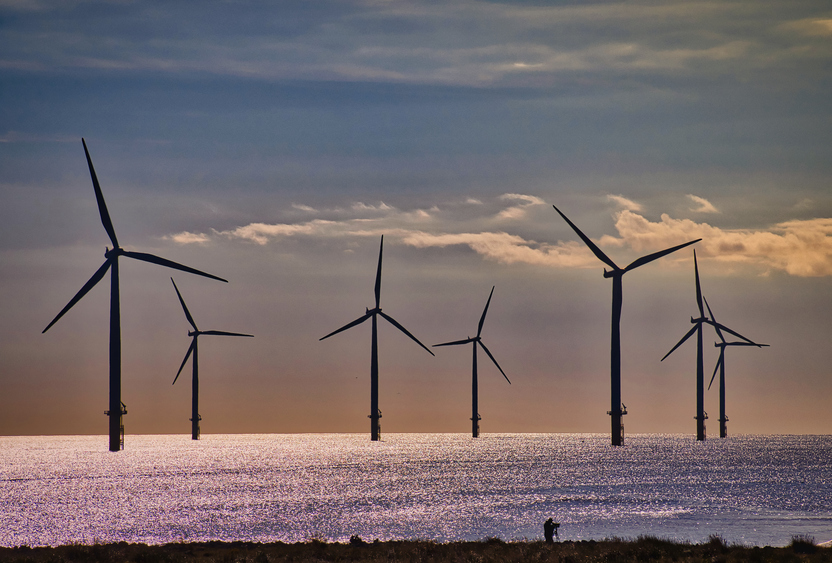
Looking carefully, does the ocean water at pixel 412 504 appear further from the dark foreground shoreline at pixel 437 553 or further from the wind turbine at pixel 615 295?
the wind turbine at pixel 615 295

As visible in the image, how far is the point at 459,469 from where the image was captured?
143 meters

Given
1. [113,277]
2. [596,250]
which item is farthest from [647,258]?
[113,277]

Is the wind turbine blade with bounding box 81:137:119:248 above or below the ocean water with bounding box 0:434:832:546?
above

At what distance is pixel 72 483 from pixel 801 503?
90251 mm

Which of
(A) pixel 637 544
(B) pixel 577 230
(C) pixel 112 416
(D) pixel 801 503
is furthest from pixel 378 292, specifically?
(A) pixel 637 544

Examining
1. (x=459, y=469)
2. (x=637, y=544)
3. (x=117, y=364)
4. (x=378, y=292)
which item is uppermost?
(x=378, y=292)

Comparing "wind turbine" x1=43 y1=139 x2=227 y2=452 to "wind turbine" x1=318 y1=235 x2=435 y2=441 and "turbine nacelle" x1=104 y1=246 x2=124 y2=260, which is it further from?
"wind turbine" x1=318 y1=235 x2=435 y2=441

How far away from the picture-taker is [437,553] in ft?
143

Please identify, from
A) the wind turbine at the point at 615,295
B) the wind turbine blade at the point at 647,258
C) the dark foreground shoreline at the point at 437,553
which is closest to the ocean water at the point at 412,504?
the dark foreground shoreline at the point at 437,553

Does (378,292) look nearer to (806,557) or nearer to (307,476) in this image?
(307,476)

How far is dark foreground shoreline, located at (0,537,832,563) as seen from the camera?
134ft

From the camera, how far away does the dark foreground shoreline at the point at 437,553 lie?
1612 inches

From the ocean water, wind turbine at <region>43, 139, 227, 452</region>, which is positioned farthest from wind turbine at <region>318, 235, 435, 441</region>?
wind turbine at <region>43, 139, 227, 452</region>

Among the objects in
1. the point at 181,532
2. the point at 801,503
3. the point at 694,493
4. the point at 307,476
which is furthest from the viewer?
the point at 307,476
